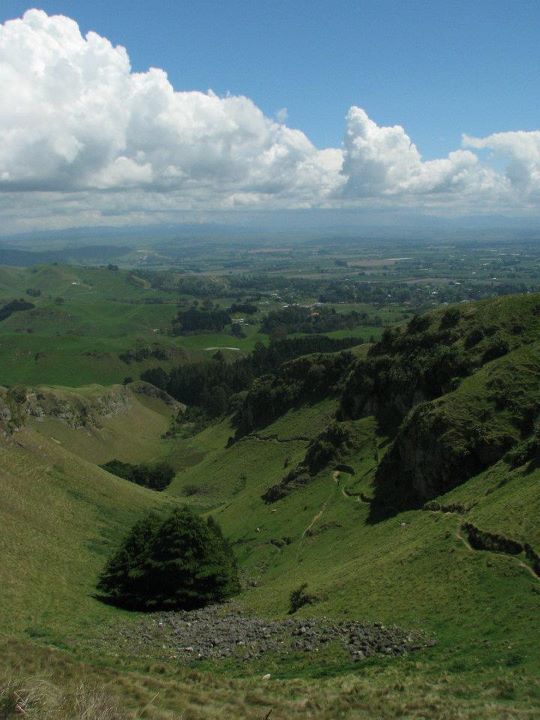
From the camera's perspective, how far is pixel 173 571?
162 feet

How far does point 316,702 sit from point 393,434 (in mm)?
49533

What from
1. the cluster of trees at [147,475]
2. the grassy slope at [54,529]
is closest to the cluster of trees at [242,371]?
the cluster of trees at [147,475]

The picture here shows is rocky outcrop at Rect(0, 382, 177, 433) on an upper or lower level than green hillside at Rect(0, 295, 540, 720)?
lower

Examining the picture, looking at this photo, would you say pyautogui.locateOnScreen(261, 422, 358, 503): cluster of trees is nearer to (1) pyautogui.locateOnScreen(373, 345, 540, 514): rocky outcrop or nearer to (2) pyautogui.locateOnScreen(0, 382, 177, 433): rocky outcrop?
(1) pyautogui.locateOnScreen(373, 345, 540, 514): rocky outcrop

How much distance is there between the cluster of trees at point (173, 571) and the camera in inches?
1922

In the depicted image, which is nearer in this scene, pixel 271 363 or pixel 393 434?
pixel 393 434

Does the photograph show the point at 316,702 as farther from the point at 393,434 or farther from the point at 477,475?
the point at 393,434

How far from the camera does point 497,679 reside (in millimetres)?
22422

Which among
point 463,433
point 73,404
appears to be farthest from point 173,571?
point 73,404

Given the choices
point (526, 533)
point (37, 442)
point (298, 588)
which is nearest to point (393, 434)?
point (298, 588)

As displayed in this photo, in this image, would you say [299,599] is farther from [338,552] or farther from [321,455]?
[321,455]

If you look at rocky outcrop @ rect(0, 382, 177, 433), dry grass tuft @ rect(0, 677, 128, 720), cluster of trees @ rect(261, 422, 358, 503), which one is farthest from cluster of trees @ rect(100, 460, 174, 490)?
dry grass tuft @ rect(0, 677, 128, 720)

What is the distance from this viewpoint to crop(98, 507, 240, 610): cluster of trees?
48.8m

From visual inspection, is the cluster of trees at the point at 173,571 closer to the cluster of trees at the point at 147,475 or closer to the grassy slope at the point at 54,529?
the grassy slope at the point at 54,529
